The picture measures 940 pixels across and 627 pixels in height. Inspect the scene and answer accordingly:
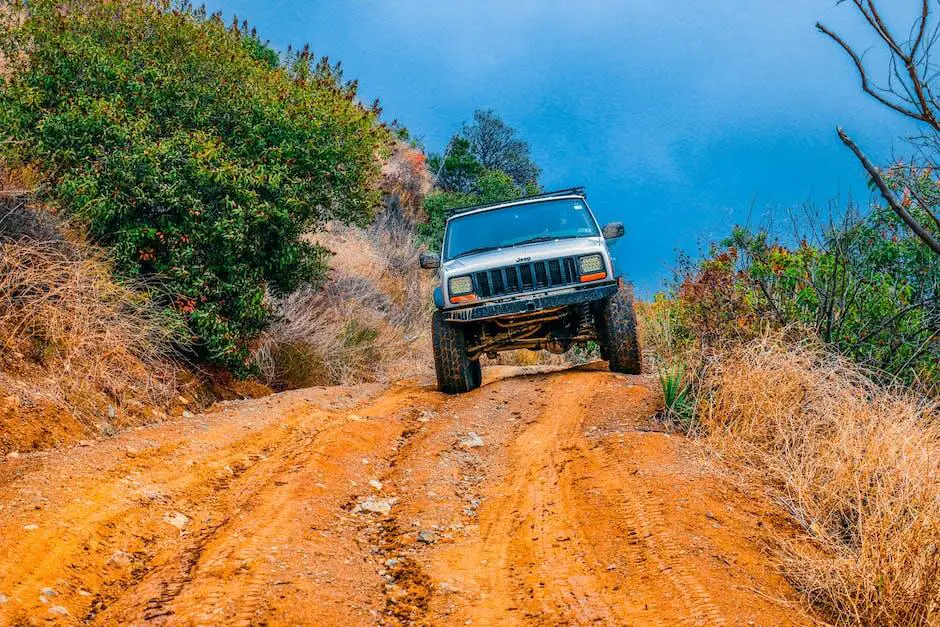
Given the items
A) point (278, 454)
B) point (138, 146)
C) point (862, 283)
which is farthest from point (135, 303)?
point (862, 283)

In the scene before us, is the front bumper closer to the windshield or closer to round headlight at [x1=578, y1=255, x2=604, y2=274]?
round headlight at [x1=578, y1=255, x2=604, y2=274]

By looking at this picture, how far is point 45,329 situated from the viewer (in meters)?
7.28

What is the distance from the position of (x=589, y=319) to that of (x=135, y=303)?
556 cm

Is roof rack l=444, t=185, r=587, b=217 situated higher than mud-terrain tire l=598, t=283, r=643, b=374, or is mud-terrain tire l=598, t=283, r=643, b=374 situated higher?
roof rack l=444, t=185, r=587, b=217

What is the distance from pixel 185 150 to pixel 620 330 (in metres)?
6.05

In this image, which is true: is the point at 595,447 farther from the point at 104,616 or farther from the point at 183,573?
the point at 104,616

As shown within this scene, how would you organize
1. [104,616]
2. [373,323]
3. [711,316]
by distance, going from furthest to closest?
1. [373,323]
2. [711,316]
3. [104,616]

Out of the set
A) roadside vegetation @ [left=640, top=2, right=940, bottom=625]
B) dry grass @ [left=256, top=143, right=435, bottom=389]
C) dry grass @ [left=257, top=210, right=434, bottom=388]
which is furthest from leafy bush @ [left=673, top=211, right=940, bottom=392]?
dry grass @ [left=257, top=210, right=434, bottom=388]

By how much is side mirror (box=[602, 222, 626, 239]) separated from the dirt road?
3358mm

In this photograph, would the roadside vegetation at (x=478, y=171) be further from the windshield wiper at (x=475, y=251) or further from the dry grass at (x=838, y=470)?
the dry grass at (x=838, y=470)

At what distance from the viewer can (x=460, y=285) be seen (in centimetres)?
870

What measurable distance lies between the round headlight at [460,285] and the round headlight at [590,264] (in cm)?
137

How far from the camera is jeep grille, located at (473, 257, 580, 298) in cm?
860

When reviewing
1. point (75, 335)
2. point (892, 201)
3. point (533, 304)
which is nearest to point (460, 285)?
point (533, 304)
